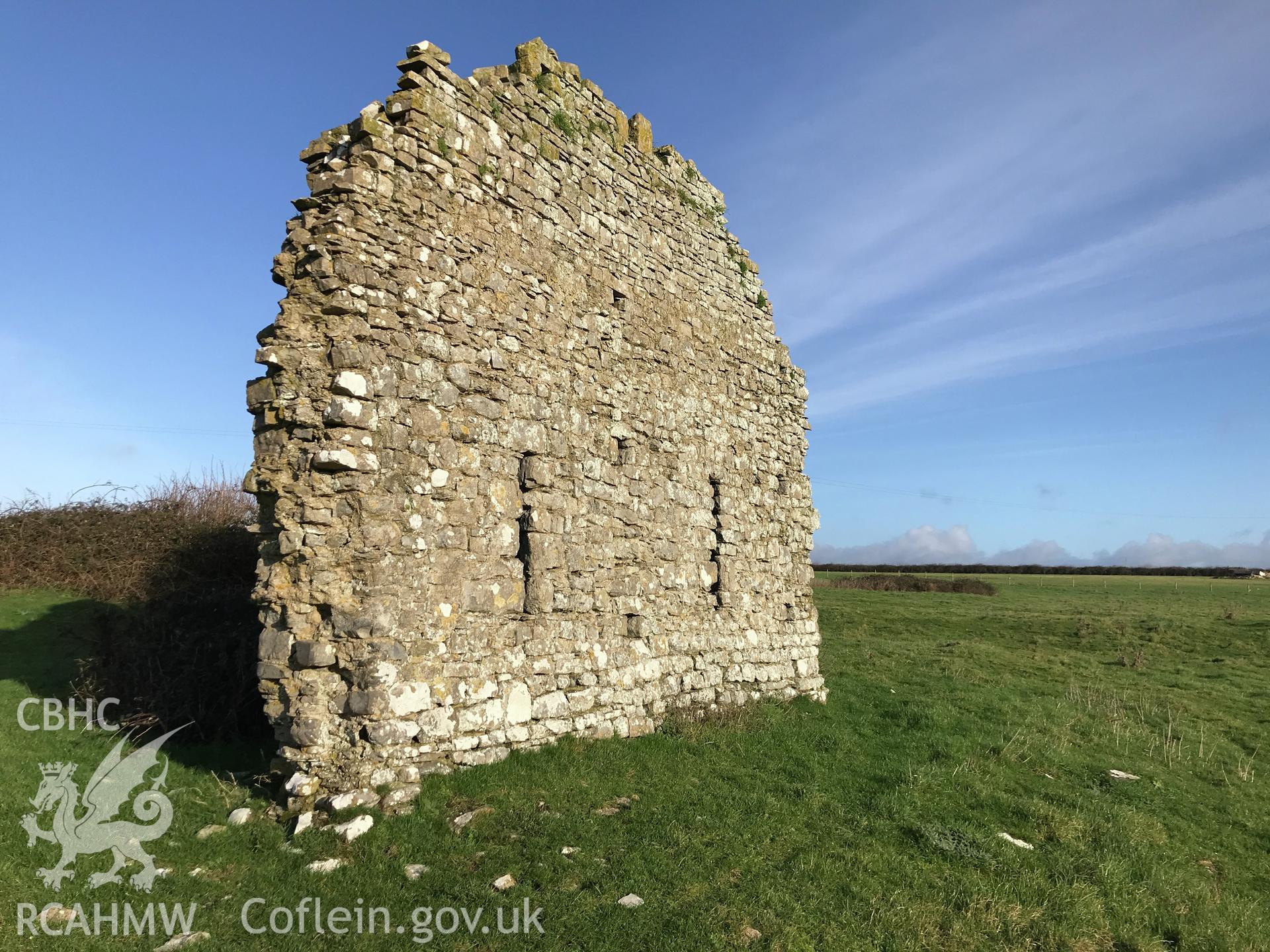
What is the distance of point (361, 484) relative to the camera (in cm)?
638

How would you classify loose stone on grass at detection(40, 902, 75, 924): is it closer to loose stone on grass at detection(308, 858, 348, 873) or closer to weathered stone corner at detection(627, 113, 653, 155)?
loose stone on grass at detection(308, 858, 348, 873)

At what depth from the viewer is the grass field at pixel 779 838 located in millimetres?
5039

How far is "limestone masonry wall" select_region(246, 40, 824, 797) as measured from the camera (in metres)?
6.33

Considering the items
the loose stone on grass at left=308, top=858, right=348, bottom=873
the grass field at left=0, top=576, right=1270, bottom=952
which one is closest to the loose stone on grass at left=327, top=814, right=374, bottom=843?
the grass field at left=0, top=576, right=1270, bottom=952

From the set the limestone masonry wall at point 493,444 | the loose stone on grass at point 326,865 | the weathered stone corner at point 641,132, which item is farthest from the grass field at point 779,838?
the weathered stone corner at point 641,132

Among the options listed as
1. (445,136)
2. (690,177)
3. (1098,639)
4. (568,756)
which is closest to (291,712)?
(568,756)

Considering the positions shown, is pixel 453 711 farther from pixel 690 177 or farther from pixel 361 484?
pixel 690 177

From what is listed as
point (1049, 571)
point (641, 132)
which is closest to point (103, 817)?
point (641, 132)

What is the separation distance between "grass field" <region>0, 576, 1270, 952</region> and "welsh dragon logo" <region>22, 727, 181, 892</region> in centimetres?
12

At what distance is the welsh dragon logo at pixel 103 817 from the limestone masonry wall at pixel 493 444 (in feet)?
3.65

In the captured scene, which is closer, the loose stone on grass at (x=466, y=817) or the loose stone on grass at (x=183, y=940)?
the loose stone on grass at (x=183, y=940)

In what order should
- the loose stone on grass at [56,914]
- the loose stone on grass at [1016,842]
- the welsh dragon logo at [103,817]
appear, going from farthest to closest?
the loose stone on grass at [1016,842], the welsh dragon logo at [103,817], the loose stone on grass at [56,914]

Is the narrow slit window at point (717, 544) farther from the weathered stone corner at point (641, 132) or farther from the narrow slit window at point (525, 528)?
the weathered stone corner at point (641, 132)

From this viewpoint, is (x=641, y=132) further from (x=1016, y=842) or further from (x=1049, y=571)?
(x=1049, y=571)
